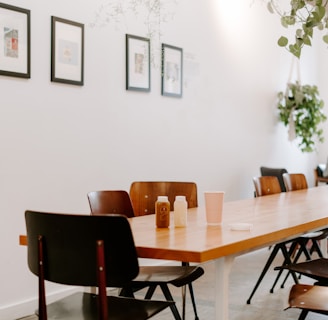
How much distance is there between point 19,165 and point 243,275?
Answer: 233 centimetres

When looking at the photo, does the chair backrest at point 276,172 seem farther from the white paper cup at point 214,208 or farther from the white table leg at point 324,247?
the white paper cup at point 214,208

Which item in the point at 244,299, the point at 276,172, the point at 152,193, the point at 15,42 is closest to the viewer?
the point at 152,193

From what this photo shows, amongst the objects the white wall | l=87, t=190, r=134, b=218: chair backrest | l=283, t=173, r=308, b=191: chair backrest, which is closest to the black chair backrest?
l=87, t=190, r=134, b=218: chair backrest

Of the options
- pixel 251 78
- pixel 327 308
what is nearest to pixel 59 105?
pixel 327 308

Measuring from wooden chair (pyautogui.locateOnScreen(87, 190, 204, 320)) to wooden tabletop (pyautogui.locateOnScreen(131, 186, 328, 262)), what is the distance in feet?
0.95

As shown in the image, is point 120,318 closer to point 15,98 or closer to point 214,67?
point 15,98

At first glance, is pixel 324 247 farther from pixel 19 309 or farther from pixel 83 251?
pixel 83 251

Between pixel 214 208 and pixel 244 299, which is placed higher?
pixel 214 208

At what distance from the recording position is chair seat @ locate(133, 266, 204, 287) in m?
2.84

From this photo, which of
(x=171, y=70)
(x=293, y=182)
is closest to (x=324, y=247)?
(x=293, y=182)

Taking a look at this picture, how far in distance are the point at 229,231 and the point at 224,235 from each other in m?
0.11

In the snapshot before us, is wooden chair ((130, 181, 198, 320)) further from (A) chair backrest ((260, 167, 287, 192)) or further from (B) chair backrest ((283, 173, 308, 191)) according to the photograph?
(A) chair backrest ((260, 167, 287, 192))

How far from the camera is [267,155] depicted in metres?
7.06

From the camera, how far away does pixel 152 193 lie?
3.53 m
